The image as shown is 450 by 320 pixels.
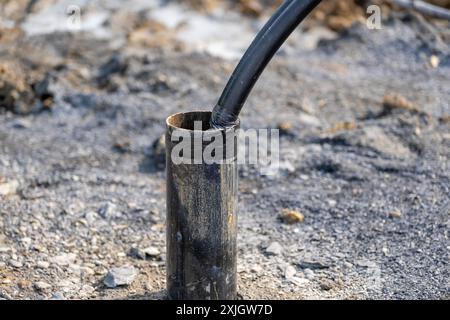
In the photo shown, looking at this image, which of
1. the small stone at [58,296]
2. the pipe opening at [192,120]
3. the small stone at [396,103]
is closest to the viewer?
the pipe opening at [192,120]

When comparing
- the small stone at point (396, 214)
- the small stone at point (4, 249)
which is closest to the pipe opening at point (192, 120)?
the small stone at point (4, 249)

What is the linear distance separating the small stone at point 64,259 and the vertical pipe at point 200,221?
31.4 inches

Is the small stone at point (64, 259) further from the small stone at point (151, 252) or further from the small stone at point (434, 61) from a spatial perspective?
the small stone at point (434, 61)

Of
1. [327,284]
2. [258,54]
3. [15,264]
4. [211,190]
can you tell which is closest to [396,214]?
[327,284]

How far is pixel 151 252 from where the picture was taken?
12.0ft

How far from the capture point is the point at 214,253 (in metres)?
2.88

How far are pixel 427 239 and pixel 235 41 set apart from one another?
4.39 meters

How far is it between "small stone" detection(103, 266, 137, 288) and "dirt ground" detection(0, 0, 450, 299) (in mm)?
35

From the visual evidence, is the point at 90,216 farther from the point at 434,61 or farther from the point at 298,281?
the point at 434,61

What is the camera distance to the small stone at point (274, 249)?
3667mm

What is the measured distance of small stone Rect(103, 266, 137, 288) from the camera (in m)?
3.33

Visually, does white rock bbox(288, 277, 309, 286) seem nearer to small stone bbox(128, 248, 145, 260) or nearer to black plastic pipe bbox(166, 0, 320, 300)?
black plastic pipe bbox(166, 0, 320, 300)

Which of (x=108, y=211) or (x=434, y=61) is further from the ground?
(x=434, y=61)

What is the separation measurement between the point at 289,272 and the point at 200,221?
82 cm
